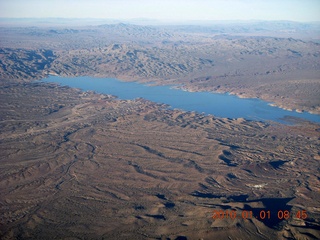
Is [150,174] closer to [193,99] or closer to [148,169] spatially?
[148,169]

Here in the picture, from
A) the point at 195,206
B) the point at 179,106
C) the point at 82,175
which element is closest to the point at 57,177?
the point at 82,175

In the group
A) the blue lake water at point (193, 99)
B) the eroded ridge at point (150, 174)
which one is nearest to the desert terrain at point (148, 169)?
the eroded ridge at point (150, 174)
